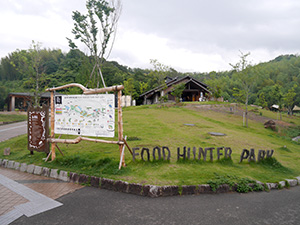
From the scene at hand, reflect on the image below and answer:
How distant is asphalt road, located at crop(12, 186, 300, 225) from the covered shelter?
1058 inches

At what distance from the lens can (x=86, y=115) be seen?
643 cm

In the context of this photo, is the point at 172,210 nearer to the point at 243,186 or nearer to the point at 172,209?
the point at 172,209

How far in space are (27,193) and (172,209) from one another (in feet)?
11.9

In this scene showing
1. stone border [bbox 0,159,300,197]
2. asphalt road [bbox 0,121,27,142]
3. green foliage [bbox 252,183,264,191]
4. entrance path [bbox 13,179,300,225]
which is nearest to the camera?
entrance path [bbox 13,179,300,225]

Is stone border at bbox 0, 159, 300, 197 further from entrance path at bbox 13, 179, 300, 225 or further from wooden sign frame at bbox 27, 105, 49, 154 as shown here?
wooden sign frame at bbox 27, 105, 49, 154

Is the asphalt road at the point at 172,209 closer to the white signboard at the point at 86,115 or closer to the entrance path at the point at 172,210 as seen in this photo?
the entrance path at the point at 172,210

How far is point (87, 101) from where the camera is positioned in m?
6.45

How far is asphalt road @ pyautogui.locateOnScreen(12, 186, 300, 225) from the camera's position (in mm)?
3764

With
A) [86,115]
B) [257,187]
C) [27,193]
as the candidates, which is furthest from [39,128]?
[257,187]

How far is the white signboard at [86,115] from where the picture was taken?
6133 millimetres

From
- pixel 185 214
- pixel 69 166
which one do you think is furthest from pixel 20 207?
pixel 185 214

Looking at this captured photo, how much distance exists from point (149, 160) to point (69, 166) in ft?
8.23

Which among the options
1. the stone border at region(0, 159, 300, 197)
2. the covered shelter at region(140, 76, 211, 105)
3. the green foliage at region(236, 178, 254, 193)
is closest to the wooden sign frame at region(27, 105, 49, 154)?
the stone border at region(0, 159, 300, 197)

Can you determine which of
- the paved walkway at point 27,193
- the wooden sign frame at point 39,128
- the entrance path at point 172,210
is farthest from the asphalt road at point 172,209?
the wooden sign frame at point 39,128
